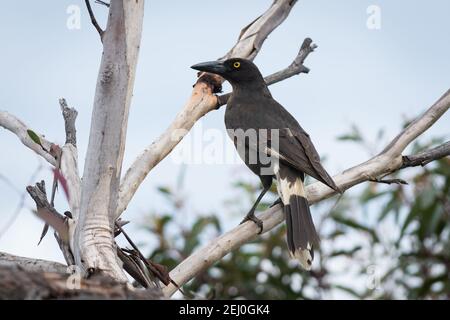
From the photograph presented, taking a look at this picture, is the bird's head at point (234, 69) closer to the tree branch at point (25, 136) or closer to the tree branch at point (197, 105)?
the tree branch at point (197, 105)

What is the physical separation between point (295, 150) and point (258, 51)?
90 centimetres

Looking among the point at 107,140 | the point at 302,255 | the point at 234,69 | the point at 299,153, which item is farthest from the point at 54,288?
the point at 234,69

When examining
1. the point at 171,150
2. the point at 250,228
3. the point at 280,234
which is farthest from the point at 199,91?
the point at 280,234

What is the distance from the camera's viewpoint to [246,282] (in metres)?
7.76

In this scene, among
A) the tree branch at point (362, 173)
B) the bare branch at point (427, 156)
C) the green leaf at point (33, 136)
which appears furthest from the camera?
the bare branch at point (427, 156)

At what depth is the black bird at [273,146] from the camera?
5.58 m

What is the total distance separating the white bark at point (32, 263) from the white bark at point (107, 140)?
8.7 inches

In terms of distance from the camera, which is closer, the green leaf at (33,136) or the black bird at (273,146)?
the green leaf at (33,136)

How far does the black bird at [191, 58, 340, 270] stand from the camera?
5578 mm

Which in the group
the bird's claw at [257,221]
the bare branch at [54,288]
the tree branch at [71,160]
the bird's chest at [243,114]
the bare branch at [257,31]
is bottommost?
the bare branch at [54,288]

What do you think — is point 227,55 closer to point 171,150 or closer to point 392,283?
point 171,150

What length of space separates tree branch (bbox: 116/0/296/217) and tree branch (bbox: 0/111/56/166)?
1.64 feet

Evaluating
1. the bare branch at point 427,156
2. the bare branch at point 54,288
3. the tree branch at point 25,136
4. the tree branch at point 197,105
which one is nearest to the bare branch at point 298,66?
the tree branch at point 197,105
